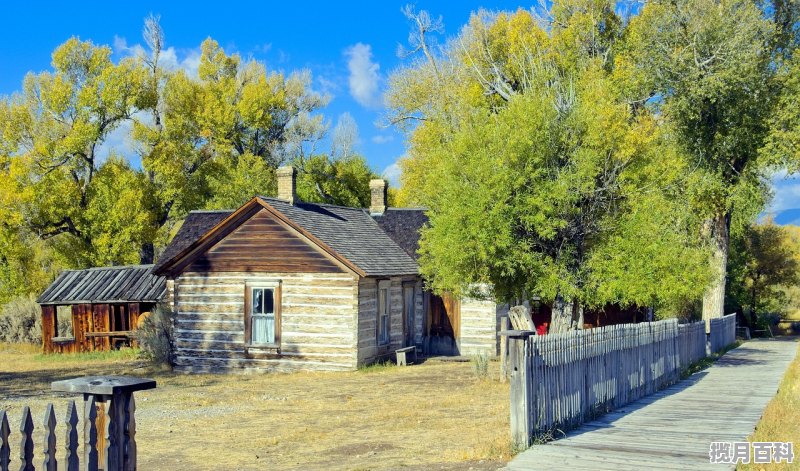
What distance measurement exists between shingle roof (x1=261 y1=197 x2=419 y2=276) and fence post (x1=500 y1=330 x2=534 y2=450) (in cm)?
1459

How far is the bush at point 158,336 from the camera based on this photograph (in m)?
28.9

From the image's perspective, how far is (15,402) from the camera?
805 inches

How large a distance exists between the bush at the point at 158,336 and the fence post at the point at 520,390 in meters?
19.7

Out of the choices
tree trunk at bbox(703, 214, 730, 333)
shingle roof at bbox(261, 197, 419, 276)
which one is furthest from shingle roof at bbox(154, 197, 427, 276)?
tree trunk at bbox(703, 214, 730, 333)

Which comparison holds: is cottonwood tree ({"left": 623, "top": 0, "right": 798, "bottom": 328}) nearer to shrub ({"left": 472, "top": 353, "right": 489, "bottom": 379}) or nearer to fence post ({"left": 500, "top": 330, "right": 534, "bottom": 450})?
shrub ({"left": 472, "top": 353, "right": 489, "bottom": 379})

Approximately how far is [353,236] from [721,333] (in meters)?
14.8

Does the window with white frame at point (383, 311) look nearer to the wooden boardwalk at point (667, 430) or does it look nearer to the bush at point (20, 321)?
the wooden boardwalk at point (667, 430)

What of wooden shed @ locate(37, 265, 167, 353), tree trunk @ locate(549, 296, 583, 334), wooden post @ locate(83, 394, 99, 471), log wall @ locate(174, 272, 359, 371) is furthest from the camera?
wooden shed @ locate(37, 265, 167, 353)

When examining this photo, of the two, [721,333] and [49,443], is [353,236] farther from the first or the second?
[49,443]

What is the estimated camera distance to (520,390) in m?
11.4

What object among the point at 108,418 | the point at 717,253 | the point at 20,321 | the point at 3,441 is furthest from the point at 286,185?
the point at 3,441

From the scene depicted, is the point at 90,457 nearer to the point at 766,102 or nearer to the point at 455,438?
the point at 455,438

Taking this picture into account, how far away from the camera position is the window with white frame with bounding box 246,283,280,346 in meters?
27.0

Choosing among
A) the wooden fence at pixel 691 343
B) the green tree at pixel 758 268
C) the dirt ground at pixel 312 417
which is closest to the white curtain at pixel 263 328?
the dirt ground at pixel 312 417
